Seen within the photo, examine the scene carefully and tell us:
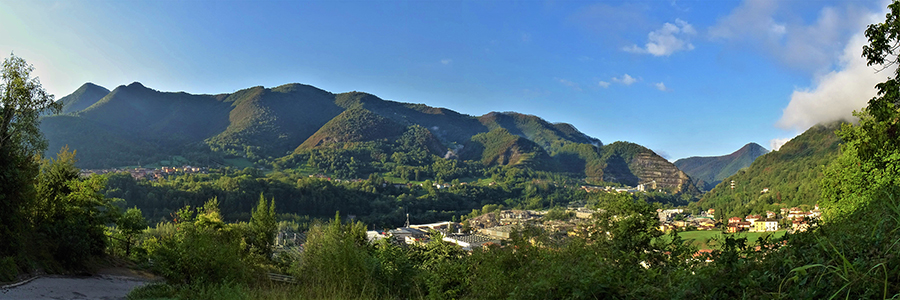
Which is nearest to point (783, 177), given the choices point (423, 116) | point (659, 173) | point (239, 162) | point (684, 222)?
point (684, 222)

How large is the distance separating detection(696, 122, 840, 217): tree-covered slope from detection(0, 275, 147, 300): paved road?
4989 cm

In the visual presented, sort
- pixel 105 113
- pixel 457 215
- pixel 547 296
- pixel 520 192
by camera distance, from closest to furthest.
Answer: pixel 547 296
pixel 457 215
pixel 520 192
pixel 105 113

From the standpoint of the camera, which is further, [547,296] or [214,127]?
[214,127]

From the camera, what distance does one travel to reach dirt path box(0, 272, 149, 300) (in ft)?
29.6

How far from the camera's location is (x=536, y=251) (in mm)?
4719

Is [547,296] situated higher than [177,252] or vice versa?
[547,296]

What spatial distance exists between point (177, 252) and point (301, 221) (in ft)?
139

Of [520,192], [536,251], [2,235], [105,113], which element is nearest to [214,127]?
[105,113]

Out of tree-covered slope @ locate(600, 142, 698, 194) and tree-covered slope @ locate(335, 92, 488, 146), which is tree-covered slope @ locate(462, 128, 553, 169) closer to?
tree-covered slope @ locate(335, 92, 488, 146)

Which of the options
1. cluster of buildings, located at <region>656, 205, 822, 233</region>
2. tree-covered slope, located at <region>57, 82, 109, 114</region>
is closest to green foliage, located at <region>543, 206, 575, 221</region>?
cluster of buildings, located at <region>656, 205, 822, 233</region>

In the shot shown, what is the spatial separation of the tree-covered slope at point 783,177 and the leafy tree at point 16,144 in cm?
5186

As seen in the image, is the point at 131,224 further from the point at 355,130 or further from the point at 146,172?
the point at 355,130

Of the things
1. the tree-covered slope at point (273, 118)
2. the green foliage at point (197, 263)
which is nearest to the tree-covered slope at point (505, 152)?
the tree-covered slope at point (273, 118)

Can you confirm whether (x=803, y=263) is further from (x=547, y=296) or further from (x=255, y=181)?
(x=255, y=181)
